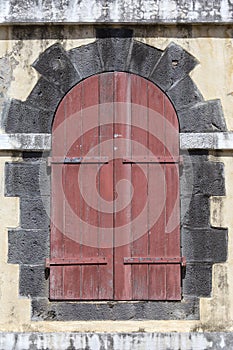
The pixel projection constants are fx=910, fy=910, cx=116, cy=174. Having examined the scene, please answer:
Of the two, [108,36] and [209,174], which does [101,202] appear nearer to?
[209,174]

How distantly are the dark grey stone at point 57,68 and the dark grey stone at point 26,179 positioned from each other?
723 millimetres

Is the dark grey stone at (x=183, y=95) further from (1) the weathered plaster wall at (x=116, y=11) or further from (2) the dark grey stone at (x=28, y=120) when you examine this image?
(2) the dark grey stone at (x=28, y=120)

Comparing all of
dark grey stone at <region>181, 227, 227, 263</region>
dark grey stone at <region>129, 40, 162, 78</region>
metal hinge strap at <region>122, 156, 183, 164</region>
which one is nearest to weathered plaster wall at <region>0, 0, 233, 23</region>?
dark grey stone at <region>129, 40, 162, 78</region>

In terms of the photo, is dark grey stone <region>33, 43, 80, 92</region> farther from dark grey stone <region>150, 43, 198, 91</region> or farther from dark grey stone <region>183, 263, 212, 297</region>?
dark grey stone <region>183, 263, 212, 297</region>

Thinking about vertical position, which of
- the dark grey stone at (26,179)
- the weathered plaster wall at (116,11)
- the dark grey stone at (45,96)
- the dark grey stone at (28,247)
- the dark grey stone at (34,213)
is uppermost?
the weathered plaster wall at (116,11)

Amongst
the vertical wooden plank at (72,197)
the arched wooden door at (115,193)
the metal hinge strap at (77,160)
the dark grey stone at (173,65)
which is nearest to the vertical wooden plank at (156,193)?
the arched wooden door at (115,193)

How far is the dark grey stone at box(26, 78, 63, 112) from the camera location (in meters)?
7.76

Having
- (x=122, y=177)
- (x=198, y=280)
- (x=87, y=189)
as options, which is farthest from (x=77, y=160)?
(x=198, y=280)

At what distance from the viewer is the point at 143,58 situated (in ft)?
25.7

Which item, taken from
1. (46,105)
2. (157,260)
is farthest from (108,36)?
(157,260)

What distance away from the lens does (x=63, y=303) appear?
761 centimetres

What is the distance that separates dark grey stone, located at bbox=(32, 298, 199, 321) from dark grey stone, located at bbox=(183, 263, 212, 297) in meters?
0.08

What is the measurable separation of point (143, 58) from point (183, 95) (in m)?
0.47

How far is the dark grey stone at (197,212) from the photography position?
767 cm
